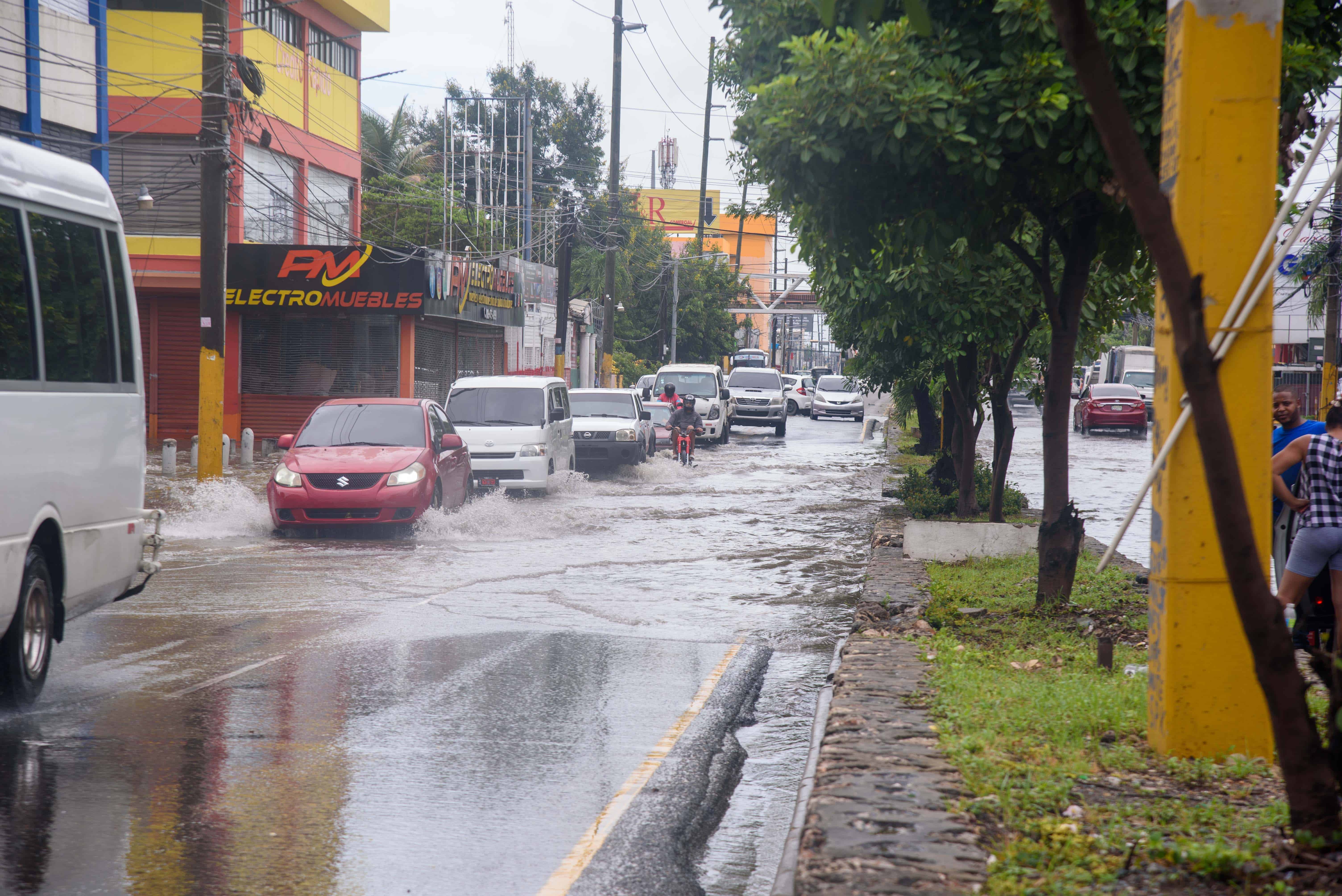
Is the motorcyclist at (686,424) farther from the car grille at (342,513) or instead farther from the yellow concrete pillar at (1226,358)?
the yellow concrete pillar at (1226,358)

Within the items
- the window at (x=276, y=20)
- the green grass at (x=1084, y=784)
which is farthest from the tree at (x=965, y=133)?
the window at (x=276, y=20)

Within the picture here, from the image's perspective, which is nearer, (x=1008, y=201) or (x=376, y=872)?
(x=376, y=872)

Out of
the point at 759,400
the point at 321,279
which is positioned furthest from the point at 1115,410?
the point at 321,279

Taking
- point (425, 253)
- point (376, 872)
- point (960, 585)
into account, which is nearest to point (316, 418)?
point (960, 585)

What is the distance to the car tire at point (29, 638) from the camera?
274 inches

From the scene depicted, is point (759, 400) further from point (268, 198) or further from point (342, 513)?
point (342, 513)

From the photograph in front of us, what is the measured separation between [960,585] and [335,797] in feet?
21.8

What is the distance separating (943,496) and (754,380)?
27496 mm

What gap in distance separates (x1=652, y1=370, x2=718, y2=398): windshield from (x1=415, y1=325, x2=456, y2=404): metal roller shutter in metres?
6.16

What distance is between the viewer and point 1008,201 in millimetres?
9484

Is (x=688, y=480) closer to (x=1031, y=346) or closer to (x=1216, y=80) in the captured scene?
(x=1031, y=346)

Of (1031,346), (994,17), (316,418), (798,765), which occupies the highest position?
(994,17)

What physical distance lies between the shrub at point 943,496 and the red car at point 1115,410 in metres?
26.1

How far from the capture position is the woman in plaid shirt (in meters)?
7.75
